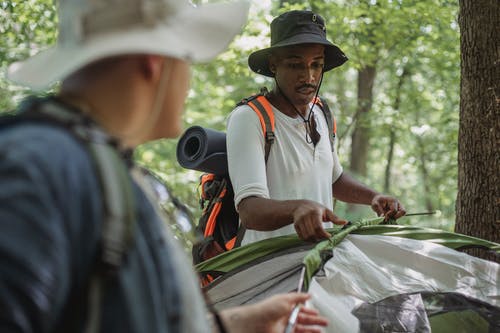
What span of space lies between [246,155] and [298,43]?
70 cm

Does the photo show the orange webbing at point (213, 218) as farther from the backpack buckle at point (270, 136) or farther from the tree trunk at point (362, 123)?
the tree trunk at point (362, 123)

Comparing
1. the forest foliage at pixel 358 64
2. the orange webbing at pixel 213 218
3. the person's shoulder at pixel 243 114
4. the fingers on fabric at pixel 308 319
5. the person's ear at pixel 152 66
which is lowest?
the fingers on fabric at pixel 308 319

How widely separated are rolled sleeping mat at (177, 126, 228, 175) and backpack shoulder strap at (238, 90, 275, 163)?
0.81 ft

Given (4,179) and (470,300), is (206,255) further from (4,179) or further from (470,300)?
(4,179)

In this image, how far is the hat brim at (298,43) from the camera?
129 inches

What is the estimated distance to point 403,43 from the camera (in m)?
7.47

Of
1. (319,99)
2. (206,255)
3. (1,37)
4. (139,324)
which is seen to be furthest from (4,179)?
(1,37)

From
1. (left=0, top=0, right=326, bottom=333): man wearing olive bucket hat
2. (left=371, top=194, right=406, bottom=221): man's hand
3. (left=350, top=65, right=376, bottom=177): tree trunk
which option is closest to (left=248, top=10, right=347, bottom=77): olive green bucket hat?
(left=371, top=194, right=406, bottom=221): man's hand

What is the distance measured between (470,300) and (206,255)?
1.29 m

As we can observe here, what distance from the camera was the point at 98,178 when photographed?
1.09 meters

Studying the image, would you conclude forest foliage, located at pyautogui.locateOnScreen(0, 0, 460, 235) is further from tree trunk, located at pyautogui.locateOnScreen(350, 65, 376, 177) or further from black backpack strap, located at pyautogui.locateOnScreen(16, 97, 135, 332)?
black backpack strap, located at pyautogui.locateOnScreen(16, 97, 135, 332)

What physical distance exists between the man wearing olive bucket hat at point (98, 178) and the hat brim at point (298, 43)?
6.09ft

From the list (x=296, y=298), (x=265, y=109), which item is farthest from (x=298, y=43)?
(x=296, y=298)

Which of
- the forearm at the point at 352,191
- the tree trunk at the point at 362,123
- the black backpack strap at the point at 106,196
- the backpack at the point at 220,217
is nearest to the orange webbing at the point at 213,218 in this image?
the backpack at the point at 220,217
